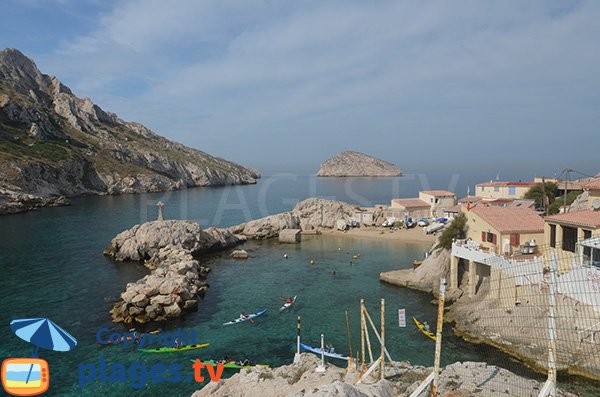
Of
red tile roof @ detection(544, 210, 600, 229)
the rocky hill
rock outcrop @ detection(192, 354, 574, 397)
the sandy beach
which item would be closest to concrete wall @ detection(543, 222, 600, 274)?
red tile roof @ detection(544, 210, 600, 229)

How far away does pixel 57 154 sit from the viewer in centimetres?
13412

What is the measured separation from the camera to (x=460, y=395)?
45.0ft

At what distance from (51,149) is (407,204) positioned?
11454cm

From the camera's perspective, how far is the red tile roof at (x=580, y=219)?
2671cm

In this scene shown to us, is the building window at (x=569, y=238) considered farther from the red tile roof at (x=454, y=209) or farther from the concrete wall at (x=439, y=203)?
the concrete wall at (x=439, y=203)

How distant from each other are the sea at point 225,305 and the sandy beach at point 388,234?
2725 mm

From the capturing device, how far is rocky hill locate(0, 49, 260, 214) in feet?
362

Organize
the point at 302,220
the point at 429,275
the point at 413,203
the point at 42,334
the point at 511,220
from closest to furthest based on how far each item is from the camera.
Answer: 1. the point at 42,334
2. the point at 511,220
3. the point at 429,275
4. the point at 302,220
5. the point at 413,203

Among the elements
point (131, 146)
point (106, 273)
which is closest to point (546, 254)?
point (106, 273)

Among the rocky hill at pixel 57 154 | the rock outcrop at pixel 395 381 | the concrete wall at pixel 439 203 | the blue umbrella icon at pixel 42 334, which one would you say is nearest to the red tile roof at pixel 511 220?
the rock outcrop at pixel 395 381

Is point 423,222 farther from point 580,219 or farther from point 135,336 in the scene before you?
point 135,336

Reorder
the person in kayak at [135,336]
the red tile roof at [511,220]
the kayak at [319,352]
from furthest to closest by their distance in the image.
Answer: the red tile roof at [511,220]
the person in kayak at [135,336]
the kayak at [319,352]

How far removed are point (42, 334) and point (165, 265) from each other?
3829 cm

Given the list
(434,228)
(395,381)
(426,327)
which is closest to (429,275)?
(426,327)
